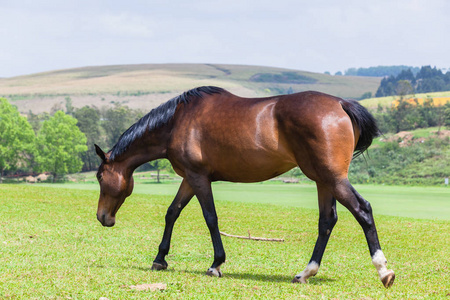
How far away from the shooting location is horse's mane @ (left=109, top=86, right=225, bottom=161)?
817 cm

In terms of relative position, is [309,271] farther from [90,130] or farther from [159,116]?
[90,130]

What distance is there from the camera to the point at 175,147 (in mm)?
7871

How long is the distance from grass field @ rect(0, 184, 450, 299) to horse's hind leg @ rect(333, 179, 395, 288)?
0.21 metres

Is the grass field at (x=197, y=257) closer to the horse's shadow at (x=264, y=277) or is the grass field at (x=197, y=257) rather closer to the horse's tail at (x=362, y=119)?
the horse's shadow at (x=264, y=277)

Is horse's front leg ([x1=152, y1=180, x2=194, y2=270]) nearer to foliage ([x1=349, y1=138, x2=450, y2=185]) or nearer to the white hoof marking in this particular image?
the white hoof marking

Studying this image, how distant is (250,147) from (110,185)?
2.49 metres

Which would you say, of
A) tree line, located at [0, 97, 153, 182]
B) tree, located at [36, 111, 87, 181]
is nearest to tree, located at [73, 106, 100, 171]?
tree line, located at [0, 97, 153, 182]

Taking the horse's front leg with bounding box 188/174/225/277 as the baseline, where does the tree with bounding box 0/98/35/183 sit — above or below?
below

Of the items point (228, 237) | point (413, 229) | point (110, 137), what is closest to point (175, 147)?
point (228, 237)

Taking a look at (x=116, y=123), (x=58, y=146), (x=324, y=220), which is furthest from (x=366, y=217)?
(x=116, y=123)

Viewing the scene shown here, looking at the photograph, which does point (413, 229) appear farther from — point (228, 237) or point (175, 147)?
point (175, 147)

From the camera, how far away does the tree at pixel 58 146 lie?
2768 inches

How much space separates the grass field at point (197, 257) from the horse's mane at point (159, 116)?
6.22ft

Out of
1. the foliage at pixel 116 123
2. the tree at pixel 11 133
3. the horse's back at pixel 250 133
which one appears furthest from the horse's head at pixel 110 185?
the foliage at pixel 116 123
